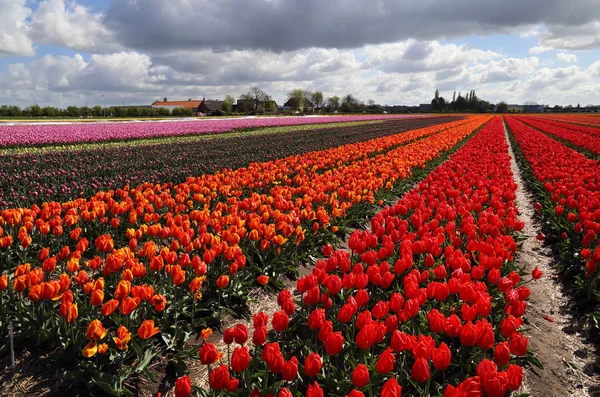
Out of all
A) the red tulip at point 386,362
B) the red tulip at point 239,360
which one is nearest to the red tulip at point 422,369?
the red tulip at point 386,362

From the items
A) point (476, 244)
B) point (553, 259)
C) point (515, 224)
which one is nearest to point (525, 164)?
point (553, 259)

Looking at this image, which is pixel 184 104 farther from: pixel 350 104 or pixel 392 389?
pixel 392 389

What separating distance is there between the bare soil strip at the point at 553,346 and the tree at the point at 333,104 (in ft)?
410

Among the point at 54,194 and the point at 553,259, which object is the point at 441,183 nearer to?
the point at 553,259

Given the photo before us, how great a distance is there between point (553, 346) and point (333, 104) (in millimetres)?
136962

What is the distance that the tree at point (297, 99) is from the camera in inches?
5230

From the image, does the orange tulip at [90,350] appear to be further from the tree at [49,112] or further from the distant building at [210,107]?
the distant building at [210,107]

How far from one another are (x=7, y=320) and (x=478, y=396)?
12.3 feet

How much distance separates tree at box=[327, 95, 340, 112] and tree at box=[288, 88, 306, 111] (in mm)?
8729

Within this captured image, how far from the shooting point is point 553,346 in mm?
4188

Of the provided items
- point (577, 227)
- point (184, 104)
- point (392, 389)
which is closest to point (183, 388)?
point (392, 389)

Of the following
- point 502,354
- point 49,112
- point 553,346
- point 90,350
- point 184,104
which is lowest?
point 553,346

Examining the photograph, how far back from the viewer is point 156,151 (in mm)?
17156

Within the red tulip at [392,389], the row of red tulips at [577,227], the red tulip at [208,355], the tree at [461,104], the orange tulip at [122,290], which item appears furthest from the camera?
the tree at [461,104]
